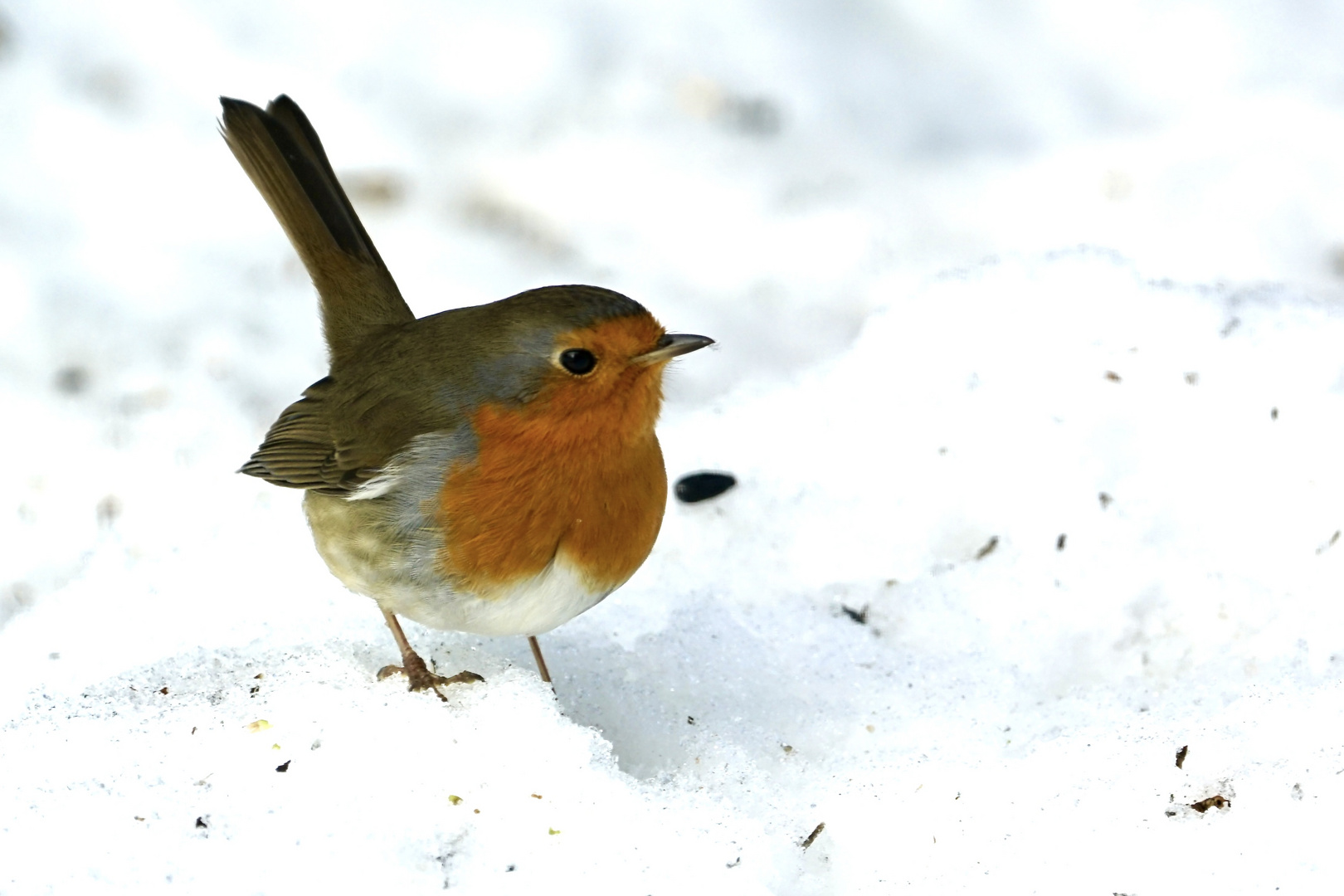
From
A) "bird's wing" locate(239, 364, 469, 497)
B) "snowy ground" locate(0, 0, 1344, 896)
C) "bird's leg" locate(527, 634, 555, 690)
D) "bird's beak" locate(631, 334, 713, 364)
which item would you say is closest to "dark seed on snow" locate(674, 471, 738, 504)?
"snowy ground" locate(0, 0, 1344, 896)

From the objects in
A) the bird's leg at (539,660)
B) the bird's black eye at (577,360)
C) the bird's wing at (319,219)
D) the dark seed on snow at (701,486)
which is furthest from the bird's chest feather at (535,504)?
the dark seed on snow at (701,486)

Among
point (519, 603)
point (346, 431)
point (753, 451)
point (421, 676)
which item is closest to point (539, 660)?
point (421, 676)

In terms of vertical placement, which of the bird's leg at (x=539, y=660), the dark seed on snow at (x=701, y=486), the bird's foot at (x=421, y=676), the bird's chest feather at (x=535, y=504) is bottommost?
the bird's foot at (x=421, y=676)

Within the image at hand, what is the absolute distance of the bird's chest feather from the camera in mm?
3182

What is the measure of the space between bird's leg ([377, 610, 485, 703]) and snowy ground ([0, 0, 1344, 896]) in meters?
0.05

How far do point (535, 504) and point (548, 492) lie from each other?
0.04 metres

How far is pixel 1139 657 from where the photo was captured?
152 inches

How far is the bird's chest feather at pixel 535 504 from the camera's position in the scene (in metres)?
3.18

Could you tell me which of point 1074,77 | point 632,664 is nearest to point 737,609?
point 632,664

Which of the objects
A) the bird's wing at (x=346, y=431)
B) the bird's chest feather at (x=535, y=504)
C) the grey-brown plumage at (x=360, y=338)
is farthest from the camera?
the bird's wing at (x=346, y=431)

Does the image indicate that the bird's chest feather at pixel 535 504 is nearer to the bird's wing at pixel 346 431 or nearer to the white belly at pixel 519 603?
the white belly at pixel 519 603

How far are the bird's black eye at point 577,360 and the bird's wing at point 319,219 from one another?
1.10 metres

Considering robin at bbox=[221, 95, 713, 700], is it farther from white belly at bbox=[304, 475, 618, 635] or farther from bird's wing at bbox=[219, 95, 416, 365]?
bird's wing at bbox=[219, 95, 416, 365]

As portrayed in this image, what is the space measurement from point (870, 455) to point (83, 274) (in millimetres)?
3151
